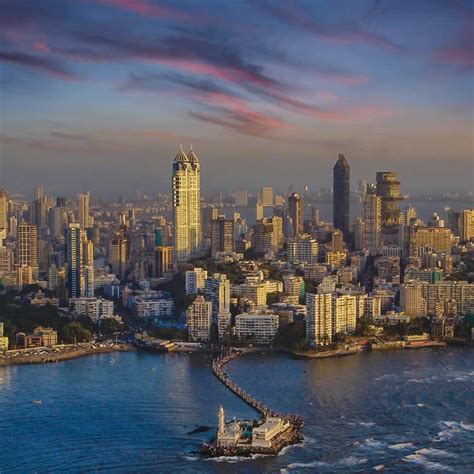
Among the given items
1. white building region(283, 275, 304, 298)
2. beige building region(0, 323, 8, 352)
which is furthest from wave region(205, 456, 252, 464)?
white building region(283, 275, 304, 298)

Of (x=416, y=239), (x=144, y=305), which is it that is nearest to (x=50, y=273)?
(x=144, y=305)

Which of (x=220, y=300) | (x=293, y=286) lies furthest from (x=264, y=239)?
(x=220, y=300)

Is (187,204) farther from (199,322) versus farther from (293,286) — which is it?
(199,322)

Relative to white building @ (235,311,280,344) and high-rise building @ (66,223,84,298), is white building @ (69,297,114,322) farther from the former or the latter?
white building @ (235,311,280,344)

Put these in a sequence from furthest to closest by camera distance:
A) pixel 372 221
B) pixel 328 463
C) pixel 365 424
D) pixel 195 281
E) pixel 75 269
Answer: pixel 372 221 → pixel 75 269 → pixel 195 281 → pixel 365 424 → pixel 328 463

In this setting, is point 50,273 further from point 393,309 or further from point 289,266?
point 393,309
